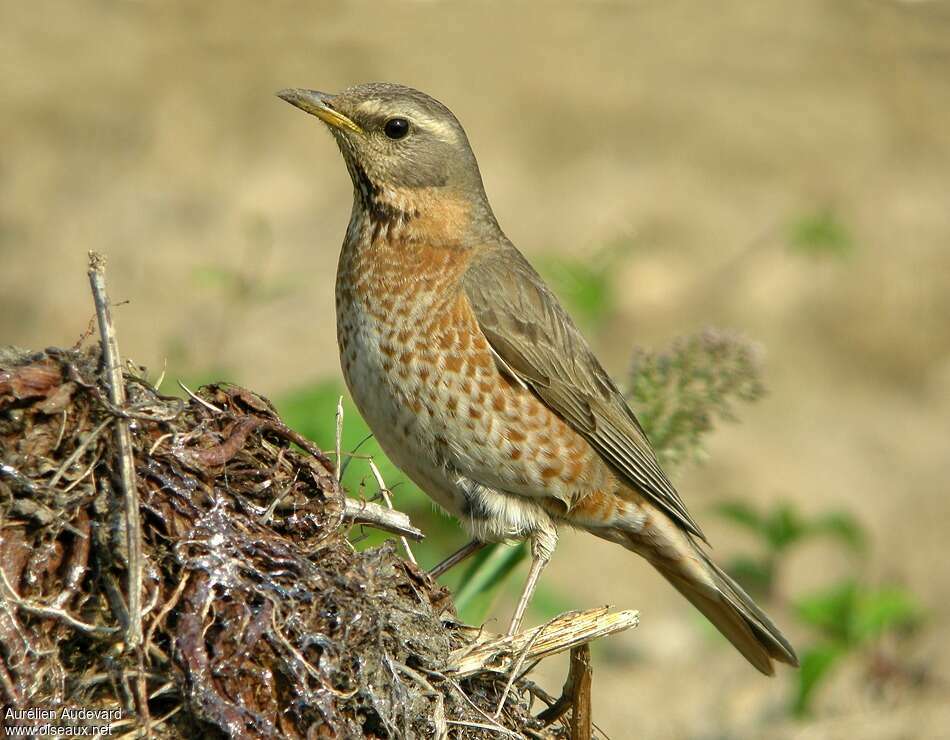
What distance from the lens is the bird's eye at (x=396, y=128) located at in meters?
5.47

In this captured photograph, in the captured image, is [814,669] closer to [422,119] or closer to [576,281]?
[576,281]

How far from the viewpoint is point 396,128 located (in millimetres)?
5488

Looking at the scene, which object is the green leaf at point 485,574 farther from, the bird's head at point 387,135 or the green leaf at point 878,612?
the green leaf at point 878,612

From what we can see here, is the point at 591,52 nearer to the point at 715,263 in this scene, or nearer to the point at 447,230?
the point at 715,263

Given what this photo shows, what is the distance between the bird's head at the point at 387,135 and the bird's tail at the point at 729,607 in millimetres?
1754

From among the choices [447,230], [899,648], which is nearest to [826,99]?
[899,648]

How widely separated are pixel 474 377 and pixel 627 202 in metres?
7.10

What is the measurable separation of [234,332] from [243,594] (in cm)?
730

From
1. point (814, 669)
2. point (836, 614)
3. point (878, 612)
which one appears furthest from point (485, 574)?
point (878, 612)

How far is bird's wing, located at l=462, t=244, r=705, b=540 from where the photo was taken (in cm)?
527

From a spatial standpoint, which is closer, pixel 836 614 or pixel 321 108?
pixel 321 108

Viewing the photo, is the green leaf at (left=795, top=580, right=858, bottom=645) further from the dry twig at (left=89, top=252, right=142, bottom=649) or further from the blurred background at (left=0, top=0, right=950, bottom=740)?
the dry twig at (left=89, top=252, right=142, bottom=649)

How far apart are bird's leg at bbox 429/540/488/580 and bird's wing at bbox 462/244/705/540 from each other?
619 mm

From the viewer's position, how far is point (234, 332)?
10.2 metres
